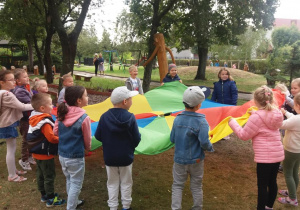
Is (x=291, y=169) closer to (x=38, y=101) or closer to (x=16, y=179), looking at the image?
(x=38, y=101)

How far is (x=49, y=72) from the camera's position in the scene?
14516 mm

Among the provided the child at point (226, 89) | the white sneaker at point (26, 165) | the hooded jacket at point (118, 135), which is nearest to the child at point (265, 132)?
the hooded jacket at point (118, 135)

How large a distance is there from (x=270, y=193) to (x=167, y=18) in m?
12.0

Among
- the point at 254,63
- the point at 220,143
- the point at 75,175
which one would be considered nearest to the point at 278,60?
the point at 220,143

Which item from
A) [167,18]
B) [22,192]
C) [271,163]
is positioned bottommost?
[22,192]

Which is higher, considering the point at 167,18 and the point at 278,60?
the point at 167,18

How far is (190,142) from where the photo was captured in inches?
104

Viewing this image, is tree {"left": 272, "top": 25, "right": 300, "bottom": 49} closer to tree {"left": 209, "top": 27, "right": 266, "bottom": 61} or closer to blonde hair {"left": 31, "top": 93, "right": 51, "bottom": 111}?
tree {"left": 209, "top": 27, "right": 266, "bottom": 61}

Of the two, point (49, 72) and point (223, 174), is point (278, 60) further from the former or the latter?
point (49, 72)

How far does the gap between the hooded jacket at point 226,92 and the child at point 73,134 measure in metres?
2.94

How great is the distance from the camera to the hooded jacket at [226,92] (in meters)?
4.89

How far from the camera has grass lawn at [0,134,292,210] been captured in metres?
3.25

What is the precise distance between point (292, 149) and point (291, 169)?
0.88ft

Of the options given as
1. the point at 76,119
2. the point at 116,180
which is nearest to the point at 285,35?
the point at 116,180
